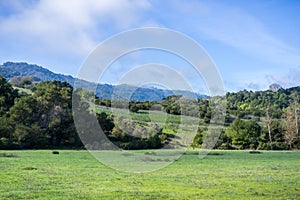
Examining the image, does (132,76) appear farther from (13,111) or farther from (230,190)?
(13,111)

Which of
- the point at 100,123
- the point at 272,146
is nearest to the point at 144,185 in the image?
the point at 100,123

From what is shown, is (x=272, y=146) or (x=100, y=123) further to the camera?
(x=272, y=146)

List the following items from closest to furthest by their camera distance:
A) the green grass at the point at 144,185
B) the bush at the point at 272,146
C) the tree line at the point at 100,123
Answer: the green grass at the point at 144,185 < the tree line at the point at 100,123 < the bush at the point at 272,146

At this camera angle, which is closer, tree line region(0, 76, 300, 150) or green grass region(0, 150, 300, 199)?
green grass region(0, 150, 300, 199)

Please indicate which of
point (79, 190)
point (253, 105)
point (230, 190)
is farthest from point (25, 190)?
point (253, 105)

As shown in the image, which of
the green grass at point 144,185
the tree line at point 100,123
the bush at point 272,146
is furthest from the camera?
the bush at point 272,146

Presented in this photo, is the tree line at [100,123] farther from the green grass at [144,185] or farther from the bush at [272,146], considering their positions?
the green grass at [144,185]

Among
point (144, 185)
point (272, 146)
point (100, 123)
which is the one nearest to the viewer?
point (144, 185)

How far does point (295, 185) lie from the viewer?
2186 centimetres

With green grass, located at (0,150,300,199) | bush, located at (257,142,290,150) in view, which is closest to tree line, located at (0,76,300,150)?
bush, located at (257,142,290,150)

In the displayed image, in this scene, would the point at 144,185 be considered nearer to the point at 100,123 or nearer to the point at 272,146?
the point at 100,123

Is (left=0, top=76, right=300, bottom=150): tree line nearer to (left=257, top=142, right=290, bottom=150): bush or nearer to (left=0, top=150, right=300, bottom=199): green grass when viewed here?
(left=257, top=142, right=290, bottom=150): bush

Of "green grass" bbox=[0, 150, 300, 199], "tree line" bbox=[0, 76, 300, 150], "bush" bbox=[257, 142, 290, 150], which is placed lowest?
"green grass" bbox=[0, 150, 300, 199]

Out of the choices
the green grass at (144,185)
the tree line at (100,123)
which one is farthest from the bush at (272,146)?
the green grass at (144,185)
